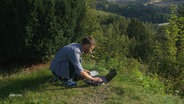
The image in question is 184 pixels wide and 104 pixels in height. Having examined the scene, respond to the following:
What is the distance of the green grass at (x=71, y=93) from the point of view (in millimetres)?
6746

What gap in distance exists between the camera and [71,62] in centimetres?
725

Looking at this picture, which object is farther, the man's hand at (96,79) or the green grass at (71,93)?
the man's hand at (96,79)

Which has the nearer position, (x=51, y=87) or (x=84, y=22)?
(x=51, y=87)

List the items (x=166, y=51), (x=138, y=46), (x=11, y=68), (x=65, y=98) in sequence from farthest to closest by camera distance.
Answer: (x=138, y=46)
(x=166, y=51)
(x=11, y=68)
(x=65, y=98)

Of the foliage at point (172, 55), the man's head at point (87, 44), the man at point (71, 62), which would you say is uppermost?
the man's head at point (87, 44)

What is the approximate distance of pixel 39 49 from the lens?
8.38 metres

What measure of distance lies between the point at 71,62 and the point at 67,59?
0.64ft

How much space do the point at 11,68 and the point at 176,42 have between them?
299 inches

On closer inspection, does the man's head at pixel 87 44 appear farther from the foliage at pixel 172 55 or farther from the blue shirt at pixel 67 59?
the foliage at pixel 172 55

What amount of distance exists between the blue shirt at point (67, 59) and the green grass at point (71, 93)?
1.13 ft

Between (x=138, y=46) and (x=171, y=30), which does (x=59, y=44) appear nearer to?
(x=171, y=30)

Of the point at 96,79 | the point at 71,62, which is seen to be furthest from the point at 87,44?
the point at 96,79

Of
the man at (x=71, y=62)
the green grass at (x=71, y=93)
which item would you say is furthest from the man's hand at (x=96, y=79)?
the green grass at (x=71, y=93)

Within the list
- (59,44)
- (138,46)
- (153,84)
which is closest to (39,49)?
(59,44)
